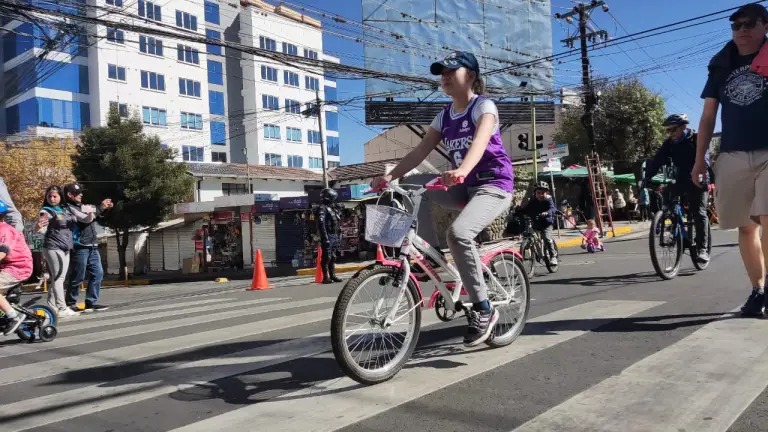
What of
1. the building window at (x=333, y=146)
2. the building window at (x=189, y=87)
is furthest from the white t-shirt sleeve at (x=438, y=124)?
the building window at (x=333, y=146)

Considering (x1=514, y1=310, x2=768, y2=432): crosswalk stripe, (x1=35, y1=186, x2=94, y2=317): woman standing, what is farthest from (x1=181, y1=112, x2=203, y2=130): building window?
(x1=514, y1=310, x2=768, y2=432): crosswalk stripe

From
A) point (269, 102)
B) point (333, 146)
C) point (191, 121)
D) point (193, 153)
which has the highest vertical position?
point (269, 102)

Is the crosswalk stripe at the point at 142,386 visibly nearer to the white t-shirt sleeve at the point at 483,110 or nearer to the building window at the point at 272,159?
the white t-shirt sleeve at the point at 483,110

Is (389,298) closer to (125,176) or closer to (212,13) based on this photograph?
(125,176)

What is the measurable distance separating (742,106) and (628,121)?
30651 millimetres

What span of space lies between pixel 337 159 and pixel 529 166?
3706 cm

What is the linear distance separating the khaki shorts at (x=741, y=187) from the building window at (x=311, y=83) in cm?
5661

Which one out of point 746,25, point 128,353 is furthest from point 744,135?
point 128,353

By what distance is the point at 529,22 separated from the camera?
32094 mm

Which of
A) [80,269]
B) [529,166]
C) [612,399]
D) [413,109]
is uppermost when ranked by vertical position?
[413,109]

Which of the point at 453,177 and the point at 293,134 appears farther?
the point at 293,134

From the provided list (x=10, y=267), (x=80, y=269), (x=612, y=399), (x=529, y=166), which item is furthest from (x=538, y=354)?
(x=529, y=166)

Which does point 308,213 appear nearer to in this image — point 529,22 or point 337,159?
point 529,22

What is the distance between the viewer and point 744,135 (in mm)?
4199
